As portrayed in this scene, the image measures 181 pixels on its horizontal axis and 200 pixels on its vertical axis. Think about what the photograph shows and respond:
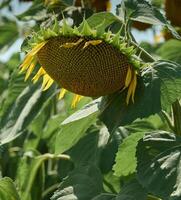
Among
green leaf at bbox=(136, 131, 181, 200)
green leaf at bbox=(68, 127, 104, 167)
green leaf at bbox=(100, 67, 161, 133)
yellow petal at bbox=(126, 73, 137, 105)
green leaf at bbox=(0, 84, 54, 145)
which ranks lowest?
green leaf at bbox=(68, 127, 104, 167)

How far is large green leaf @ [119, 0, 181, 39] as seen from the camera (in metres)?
1.08

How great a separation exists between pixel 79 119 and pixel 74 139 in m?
0.08

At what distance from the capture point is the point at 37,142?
1.94 m

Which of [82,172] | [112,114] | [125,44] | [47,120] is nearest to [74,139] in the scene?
[82,172]

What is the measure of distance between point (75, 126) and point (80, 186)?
0.10 metres

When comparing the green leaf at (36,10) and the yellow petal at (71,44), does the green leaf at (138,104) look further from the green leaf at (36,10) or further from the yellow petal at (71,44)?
the green leaf at (36,10)

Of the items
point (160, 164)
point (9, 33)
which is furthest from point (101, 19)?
point (9, 33)

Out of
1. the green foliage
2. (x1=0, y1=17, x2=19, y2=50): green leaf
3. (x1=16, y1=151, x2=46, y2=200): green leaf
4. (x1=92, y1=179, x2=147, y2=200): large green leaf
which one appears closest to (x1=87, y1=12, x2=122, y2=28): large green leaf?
the green foliage

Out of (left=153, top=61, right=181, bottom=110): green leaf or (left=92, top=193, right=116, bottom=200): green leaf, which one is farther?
(left=92, top=193, right=116, bottom=200): green leaf

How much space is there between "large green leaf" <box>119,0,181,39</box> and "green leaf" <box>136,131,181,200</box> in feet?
0.56

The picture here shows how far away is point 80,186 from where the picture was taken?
3.83 ft

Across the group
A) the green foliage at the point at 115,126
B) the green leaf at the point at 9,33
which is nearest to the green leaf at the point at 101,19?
the green foliage at the point at 115,126

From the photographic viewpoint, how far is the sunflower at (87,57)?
3.17 feet

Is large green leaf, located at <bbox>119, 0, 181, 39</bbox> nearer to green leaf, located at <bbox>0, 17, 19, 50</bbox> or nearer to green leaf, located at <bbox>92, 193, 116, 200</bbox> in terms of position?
green leaf, located at <bbox>92, 193, 116, 200</bbox>
